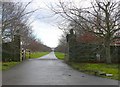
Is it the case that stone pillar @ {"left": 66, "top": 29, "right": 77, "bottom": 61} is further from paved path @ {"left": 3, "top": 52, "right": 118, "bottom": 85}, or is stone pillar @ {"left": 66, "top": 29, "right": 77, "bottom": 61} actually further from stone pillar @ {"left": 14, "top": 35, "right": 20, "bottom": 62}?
paved path @ {"left": 3, "top": 52, "right": 118, "bottom": 85}

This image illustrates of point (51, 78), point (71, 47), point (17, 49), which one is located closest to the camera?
point (51, 78)

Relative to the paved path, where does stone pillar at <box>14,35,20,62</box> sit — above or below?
above

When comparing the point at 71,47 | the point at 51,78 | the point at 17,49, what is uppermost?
the point at 71,47

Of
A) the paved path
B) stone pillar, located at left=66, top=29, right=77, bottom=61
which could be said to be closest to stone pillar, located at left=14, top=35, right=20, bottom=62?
stone pillar, located at left=66, top=29, right=77, bottom=61

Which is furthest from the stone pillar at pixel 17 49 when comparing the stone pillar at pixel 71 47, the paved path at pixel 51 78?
the paved path at pixel 51 78

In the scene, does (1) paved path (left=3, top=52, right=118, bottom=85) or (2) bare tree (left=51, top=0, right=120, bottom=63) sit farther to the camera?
(2) bare tree (left=51, top=0, right=120, bottom=63)

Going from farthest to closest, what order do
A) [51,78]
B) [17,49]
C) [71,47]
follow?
1. [17,49]
2. [71,47]
3. [51,78]

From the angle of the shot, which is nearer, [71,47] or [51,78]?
[51,78]

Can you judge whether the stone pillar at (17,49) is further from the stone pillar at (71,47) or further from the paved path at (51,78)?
the paved path at (51,78)

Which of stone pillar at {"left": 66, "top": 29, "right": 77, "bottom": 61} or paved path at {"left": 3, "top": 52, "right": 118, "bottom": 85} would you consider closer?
paved path at {"left": 3, "top": 52, "right": 118, "bottom": 85}

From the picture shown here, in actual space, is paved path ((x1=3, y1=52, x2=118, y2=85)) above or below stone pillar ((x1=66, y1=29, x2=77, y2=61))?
below

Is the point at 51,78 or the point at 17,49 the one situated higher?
the point at 17,49

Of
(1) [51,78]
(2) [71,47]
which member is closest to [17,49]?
(2) [71,47]

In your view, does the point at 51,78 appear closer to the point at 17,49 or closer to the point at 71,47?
the point at 71,47
